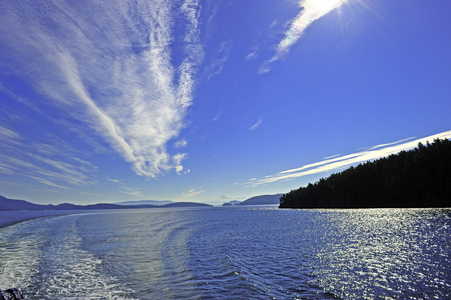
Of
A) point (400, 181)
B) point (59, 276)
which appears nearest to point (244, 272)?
point (59, 276)

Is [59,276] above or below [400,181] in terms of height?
below

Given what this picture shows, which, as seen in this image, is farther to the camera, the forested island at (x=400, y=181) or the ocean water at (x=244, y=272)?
the forested island at (x=400, y=181)

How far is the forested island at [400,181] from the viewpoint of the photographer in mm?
102125

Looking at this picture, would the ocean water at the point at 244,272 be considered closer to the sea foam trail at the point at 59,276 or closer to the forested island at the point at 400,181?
the sea foam trail at the point at 59,276

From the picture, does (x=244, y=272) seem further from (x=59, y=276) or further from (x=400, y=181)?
(x=400, y=181)

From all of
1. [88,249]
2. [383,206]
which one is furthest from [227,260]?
[383,206]

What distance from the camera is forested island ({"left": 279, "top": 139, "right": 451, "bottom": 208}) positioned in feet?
335

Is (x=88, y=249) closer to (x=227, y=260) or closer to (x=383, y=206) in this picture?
(x=227, y=260)

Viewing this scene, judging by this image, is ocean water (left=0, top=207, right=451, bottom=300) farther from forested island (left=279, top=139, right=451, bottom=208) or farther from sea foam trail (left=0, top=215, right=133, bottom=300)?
forested island (left=279, top=139, right=451, bottom=208)

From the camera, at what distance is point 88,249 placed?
34.8 m

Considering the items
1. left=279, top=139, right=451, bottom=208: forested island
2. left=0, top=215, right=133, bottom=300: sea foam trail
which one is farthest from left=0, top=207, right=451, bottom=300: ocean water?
left=279, top=139, right=451, bottom=208: forested island

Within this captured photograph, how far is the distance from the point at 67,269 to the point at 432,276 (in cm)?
3431

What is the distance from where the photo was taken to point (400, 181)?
386ft

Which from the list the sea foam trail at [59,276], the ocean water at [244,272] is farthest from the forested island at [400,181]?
the sea foam trail at [59,276]
